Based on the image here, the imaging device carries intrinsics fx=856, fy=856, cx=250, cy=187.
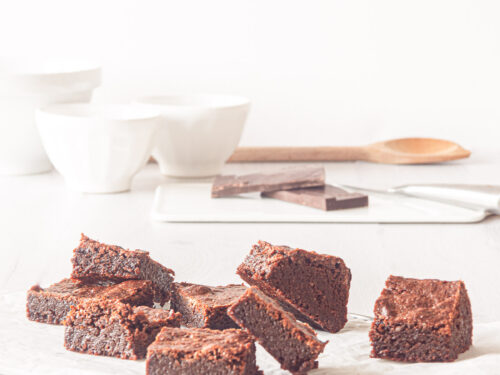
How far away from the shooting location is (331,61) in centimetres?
287

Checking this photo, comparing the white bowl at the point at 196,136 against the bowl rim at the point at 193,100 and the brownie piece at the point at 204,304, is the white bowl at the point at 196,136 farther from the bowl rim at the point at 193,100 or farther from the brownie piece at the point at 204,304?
the brownie piece at the point at 204,304

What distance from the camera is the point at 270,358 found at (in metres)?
1.09

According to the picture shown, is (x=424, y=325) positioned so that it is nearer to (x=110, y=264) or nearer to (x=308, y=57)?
(x=110, y=264)

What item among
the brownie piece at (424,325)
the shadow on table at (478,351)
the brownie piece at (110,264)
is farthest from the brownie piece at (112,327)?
the shadow on table at (478,351)

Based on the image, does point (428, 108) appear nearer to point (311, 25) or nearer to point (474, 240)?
point (311, 25)

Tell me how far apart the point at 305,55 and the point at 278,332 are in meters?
1.92

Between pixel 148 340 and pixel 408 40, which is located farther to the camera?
pixel 408 40

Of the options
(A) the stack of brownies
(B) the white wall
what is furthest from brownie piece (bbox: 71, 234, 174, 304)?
(B) the white wall

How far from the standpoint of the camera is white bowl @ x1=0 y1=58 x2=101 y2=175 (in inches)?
90.7

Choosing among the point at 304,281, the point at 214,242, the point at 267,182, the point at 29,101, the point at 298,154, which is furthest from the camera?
the point at 298,154

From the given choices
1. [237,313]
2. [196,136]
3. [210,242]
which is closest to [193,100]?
[196,136]

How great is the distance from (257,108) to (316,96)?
20cm

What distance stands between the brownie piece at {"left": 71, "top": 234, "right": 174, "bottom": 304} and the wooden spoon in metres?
1.38

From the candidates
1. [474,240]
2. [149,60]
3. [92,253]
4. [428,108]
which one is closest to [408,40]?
[428,108]
